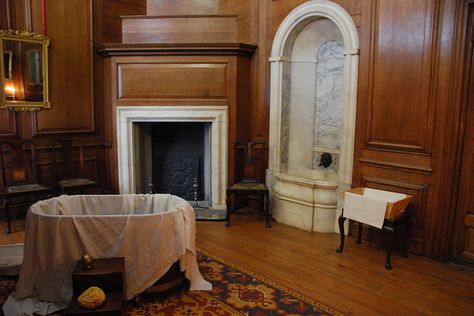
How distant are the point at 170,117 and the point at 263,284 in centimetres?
280

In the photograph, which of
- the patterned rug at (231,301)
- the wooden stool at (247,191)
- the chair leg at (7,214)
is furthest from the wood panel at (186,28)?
the patterned rug at (231,301)

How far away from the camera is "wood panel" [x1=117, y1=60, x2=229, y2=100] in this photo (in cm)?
542

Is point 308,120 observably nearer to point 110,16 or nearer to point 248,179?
point 248,179

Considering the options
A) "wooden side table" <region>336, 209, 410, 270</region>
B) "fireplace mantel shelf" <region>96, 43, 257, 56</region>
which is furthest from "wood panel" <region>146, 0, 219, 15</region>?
"wooden side table" <region>336, 209, 410, 270</region>

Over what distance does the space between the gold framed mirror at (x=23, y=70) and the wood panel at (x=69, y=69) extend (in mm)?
119

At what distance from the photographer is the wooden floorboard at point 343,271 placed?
10.5ft

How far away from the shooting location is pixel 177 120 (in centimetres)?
553

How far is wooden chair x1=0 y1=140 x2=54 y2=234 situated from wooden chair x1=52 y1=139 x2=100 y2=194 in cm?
24

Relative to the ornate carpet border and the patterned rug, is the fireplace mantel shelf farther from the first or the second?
the patterned rug

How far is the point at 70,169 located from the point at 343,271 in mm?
3769

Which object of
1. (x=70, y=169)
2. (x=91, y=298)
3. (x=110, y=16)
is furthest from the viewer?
(x=110, y=16)

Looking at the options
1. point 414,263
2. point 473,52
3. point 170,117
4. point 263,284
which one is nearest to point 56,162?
point 170,117

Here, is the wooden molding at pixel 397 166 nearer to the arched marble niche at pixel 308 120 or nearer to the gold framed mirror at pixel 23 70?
the arched marble niche at pixel 308 120

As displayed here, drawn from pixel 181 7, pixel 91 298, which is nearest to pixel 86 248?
pixel 91 298
